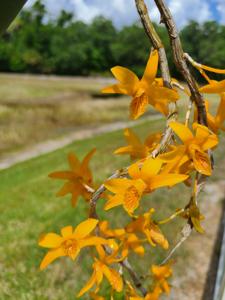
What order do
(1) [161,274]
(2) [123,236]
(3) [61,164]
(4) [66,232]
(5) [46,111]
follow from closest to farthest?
(4) [66,232], (2) [123,236], (1) [161,274], (3) [61,164], (5) [46,111]

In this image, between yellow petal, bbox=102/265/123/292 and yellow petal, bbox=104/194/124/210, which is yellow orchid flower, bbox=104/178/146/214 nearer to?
yellow petal, bbox=104/194/124/210

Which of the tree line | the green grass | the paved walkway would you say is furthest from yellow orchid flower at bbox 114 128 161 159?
the tree line

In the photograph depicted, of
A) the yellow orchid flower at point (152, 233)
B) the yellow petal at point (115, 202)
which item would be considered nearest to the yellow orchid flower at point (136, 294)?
the yellow orchid flower at point (152, 233)

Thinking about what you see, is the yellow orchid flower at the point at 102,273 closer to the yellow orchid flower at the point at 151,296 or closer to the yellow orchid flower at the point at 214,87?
the yellow orchid flower at the point at 151,296

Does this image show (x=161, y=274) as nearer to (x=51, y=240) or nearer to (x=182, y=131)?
(x=51, y=240)

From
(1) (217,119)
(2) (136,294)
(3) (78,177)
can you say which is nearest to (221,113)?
(1) (217,119)

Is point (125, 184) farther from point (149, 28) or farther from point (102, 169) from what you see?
point (102, 169)
